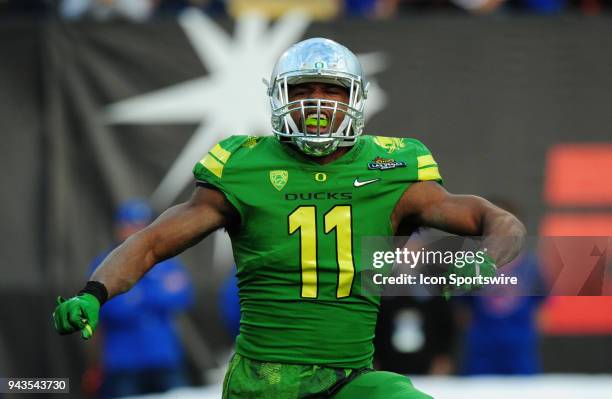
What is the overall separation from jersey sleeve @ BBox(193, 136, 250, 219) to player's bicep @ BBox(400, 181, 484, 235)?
2.06 ft

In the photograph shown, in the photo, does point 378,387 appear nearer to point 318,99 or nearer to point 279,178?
point 279,178

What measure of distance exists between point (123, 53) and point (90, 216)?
3.71 ft

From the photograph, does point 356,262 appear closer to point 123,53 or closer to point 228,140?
point 228,140

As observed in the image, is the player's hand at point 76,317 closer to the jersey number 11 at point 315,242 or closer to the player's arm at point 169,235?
the player's arm at point 169,235

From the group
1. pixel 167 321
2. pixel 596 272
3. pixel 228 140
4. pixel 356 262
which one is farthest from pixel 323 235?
pixel 167 321

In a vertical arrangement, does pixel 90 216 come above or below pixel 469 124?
below

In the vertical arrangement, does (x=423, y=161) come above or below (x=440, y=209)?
above

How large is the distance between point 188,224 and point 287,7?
4488mm

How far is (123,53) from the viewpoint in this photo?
8094 mm

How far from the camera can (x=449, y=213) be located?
4.30 meters

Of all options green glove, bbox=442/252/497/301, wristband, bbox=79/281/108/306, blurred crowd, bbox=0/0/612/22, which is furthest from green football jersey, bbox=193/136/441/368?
blurred crowd, bbox=0/0/612/22

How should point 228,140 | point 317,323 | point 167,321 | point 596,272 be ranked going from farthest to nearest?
1. point 167,321
2. point 596,272
3. point 228,140
4. point 317,323

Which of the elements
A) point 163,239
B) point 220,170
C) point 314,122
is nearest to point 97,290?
point 163,239

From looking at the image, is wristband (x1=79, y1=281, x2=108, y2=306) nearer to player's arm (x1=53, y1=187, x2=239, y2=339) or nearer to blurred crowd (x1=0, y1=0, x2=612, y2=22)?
player's arm (x1=53, y1=187, x2=239, y2=339)
